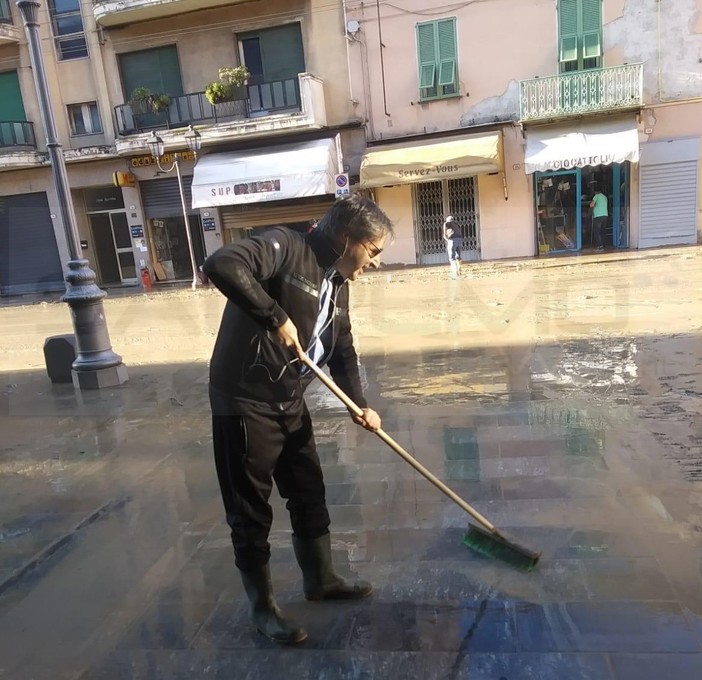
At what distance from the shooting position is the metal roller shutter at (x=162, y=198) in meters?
20.1

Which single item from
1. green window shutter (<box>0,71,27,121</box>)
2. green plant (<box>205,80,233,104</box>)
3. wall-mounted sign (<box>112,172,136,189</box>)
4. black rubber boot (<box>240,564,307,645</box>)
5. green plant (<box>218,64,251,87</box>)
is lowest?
black rubber boot (<box>240,564,307,645</box>)

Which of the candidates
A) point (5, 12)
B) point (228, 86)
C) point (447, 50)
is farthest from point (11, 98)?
point (447, 50)

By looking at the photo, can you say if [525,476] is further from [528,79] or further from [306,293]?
[528,79]

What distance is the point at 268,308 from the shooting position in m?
2.29

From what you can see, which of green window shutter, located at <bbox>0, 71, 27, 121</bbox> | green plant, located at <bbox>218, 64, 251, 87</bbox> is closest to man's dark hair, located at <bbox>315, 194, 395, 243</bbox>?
green plant, located at <bbox>218, 64, 251, 87</bbox>

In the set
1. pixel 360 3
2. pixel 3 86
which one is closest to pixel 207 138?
pixel 360 3

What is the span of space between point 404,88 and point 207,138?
5.79m

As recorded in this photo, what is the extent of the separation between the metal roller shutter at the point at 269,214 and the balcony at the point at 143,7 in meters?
5.69

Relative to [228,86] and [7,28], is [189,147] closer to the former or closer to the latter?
[228,86]

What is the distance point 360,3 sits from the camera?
17844 mm

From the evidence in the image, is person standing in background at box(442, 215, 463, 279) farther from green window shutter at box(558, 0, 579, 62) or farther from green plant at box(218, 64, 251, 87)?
green plant at box(218, 64, 251, 87)

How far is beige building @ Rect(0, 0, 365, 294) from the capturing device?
18203 millimetres

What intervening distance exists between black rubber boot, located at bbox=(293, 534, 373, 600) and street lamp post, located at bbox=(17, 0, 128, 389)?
510cm

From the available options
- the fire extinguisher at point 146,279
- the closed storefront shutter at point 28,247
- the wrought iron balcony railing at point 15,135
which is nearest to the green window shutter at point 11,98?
the wrought iron balcony railing at point 15,135
